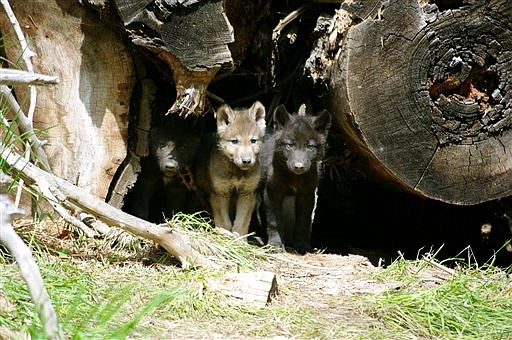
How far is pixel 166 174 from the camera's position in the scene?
6297mm

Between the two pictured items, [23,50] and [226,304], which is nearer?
[226,304]

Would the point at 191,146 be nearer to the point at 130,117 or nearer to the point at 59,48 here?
the point at 130,117

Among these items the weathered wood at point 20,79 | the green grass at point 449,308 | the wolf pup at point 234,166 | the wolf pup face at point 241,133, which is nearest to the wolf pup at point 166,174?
the wolf pup at point 234,166

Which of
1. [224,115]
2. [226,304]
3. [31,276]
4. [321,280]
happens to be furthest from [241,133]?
[31,276]

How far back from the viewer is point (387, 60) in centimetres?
476

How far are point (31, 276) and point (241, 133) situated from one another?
3420 mm

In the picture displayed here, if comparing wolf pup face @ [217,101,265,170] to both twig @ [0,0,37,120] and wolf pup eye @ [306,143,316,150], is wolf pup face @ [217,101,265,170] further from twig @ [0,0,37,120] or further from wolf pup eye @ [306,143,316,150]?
twig @ [0,0,37,120]

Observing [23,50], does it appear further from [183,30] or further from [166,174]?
[166,174]

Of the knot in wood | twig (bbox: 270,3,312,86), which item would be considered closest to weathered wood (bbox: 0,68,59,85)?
the knot in wood

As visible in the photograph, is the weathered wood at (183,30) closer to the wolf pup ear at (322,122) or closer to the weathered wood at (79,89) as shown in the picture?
the weathered wood at (79,89)

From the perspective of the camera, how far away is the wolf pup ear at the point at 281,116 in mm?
6090

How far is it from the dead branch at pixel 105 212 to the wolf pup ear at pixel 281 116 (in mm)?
1760

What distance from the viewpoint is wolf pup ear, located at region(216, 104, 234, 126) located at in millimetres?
6145

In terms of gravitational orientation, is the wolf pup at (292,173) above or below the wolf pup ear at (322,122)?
below
